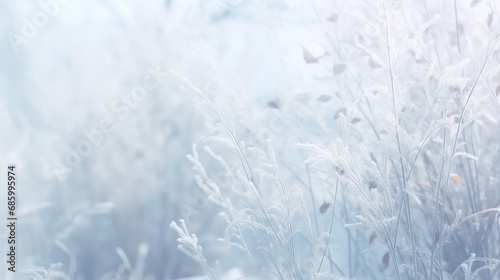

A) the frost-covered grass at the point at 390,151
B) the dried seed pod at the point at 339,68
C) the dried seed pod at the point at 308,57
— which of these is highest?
the dried seed pod at the point at 308,57

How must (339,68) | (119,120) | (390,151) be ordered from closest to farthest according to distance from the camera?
(390,151), (339,68), (119,120)

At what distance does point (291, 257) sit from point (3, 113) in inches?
92.7

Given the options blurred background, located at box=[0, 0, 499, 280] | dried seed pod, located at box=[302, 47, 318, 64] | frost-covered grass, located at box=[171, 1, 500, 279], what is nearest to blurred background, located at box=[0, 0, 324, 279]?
blurred background, located at box=[0, 0, 499, 280]

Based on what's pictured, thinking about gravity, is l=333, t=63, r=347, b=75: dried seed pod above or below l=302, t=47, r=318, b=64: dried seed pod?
below

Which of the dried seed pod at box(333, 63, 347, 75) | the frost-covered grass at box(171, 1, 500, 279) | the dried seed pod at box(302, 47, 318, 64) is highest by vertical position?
the dried seed pod at box(302, 47, 318, 64)

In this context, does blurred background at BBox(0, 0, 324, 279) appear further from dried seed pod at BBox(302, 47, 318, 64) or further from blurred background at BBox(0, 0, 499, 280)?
dried seed pod at BBox(302, 47, 318, 64)

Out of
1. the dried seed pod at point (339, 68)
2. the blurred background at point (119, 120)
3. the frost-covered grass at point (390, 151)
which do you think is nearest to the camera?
the frost-covered grass at point (390, 151)

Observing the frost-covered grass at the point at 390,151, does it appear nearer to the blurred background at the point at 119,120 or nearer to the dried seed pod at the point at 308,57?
the dried seed pod at the point at 308,57

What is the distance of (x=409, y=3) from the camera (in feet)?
4.81

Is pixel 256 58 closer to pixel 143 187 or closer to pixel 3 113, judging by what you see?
pixel 143 187

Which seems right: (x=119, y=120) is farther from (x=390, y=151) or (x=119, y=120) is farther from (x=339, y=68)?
(x=390, y=151)

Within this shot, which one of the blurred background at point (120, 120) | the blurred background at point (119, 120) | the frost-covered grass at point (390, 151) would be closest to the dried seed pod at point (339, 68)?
the frost-covered grass at point (390, 151)

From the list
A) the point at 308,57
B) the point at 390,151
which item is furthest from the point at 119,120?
the point at 390,151

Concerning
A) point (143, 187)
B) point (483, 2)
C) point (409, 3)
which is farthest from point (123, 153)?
point (483, 2)
